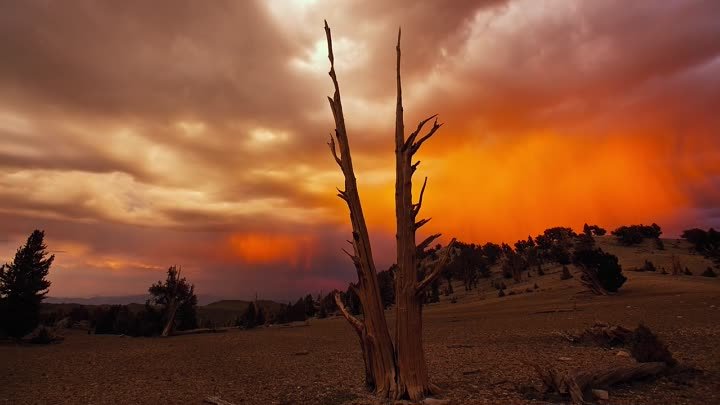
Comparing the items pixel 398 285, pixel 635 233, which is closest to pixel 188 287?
pixel 398 285

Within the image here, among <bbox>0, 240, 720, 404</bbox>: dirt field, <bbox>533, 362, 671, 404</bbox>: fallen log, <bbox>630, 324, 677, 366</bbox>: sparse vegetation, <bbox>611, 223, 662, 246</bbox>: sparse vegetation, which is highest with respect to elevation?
<bbox>611, 223, 662, 246</bbox>: sparse vegetation

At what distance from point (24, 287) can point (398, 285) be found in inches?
1333

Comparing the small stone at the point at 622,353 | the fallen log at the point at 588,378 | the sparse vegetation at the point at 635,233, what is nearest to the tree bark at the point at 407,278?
the fallen log at the point at 588,378

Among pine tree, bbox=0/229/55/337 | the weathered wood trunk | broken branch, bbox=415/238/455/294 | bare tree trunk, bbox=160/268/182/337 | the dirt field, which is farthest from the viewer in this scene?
bare tree trunk, bbox=160/268/182/337

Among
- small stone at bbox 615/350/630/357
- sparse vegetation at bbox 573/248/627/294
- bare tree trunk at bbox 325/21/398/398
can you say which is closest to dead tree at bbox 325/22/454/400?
bare tree trunk at bbox 325/21/398/398

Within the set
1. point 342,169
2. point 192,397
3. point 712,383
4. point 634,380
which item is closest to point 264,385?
point 192,397

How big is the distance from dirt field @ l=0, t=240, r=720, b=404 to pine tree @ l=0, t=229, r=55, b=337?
346cm

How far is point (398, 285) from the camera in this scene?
10273 mm

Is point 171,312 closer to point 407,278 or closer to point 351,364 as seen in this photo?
point 351,364

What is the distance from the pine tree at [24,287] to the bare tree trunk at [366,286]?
31.4 m

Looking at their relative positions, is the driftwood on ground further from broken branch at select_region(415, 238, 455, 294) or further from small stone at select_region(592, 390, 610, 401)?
broken branch at select_region(415, 238, 455, 294)

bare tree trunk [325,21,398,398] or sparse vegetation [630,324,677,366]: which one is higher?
bare tree trunk [325,21,398,398]

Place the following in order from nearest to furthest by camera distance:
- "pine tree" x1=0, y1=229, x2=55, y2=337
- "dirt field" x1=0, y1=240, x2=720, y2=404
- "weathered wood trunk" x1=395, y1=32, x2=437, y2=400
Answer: "weathered wood trunk" x1=395, y1=32, x2=437, y2=400 < "dirt field" x1=0, y1=240, x2=720, y2=404 < "pine tree" x1=0, y1=229, x2=55, y2=337

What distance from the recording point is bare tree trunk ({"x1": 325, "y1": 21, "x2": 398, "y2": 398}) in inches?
396
